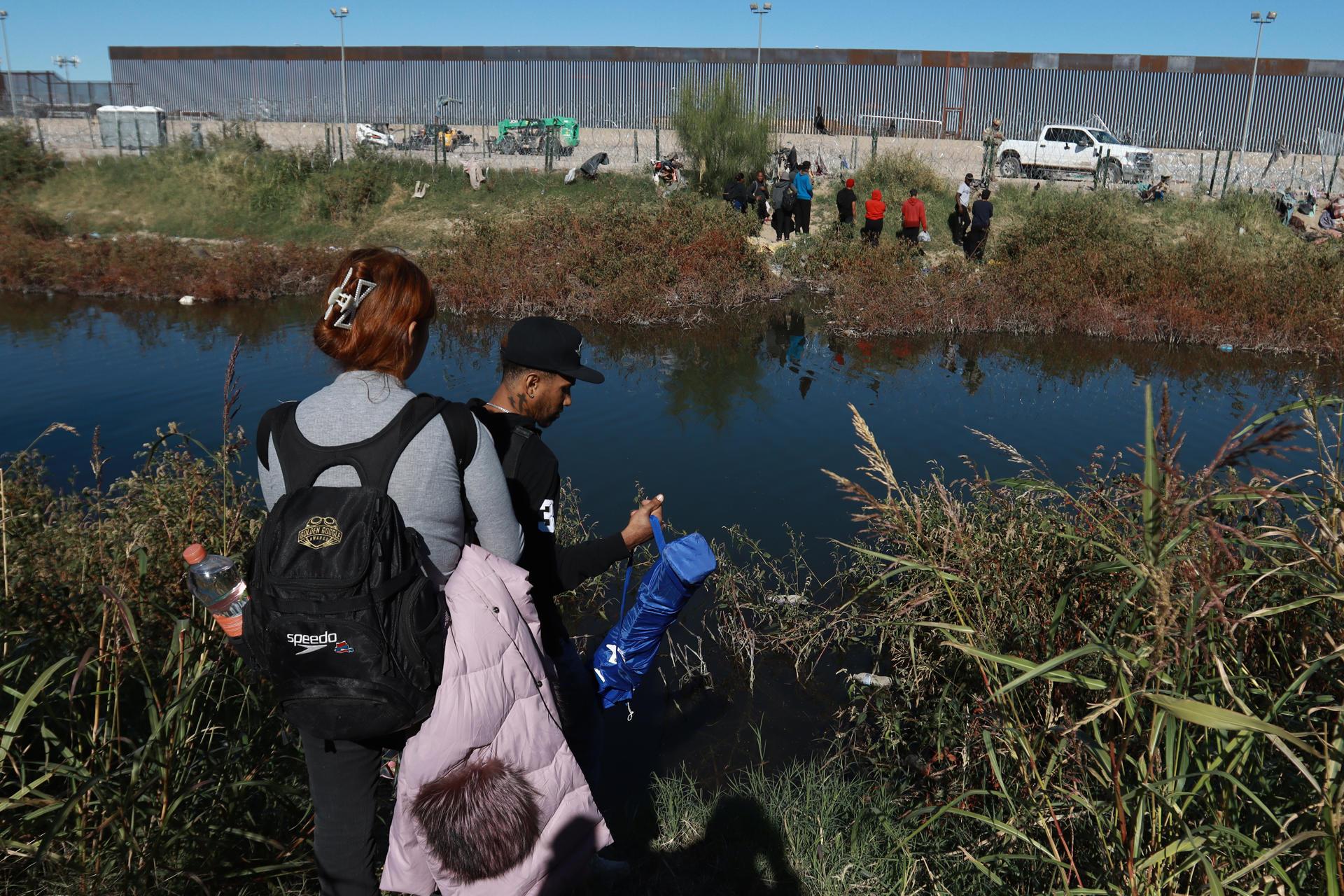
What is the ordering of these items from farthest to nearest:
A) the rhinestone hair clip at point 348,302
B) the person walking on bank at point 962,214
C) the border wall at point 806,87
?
the border wall at point 806,87
the person walking on bank at point 962,214
the rhinestone hair clip at point 348,302

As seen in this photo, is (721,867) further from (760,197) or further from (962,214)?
(962,214)

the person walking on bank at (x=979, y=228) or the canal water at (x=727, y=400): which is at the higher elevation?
the person walking on bank at (x=979, y=228)

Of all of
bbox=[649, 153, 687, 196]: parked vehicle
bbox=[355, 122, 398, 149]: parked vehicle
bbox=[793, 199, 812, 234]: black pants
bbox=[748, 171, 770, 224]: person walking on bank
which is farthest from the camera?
bbox=[355, 122, 398, 149]: parked vehicle

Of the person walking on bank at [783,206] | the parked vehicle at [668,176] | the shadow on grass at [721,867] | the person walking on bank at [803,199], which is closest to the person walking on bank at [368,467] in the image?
the shadow on grass at [721,867]

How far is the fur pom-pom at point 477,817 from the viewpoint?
2.24 m

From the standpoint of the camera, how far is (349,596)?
6.63ft

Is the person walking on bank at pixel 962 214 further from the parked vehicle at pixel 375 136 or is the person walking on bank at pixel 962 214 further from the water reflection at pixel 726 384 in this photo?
the parked vehicle at pixel 375 136

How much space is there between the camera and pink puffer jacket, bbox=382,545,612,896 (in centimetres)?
220

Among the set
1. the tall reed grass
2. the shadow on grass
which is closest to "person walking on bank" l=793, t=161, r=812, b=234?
the tall reed grass

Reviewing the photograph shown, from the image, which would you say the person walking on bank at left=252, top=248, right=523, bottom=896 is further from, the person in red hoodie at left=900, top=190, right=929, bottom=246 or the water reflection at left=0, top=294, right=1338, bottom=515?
the person in red hoodie at left=900, top=190, right=929, bottom=246

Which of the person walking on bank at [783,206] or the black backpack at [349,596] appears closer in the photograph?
the black backpack at [349,596]

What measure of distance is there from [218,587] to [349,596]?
71 centimetres

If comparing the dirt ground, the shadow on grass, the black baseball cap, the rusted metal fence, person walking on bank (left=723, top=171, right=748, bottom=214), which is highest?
the rusted metal fence

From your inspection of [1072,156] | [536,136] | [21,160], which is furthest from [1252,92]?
[21,160]
